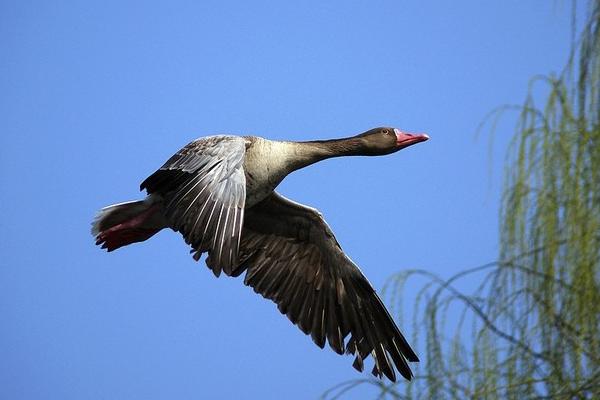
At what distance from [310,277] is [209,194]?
108 inches

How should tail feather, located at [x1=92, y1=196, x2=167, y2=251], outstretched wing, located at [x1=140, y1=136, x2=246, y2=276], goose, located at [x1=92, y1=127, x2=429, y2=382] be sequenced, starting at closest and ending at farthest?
1. outstretched wing, located at [x1=140, y1=136, x2=246, y2=276]
2. goose, located at [x1=92, y1=127, x2=429, y2=382]
3. tail feather, located at [x1=92, y1=196, x2=167, y2=251]

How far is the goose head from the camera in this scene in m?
8.97

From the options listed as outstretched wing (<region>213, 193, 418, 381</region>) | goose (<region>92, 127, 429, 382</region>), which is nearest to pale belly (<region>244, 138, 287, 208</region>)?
goose (<region>92, 127, 429, 382</region>)

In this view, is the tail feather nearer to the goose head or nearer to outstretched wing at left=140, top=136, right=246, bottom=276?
outstretched wing at left=140, top=136, right=246, bottom=276

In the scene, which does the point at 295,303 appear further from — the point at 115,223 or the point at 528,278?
the point at 528,278

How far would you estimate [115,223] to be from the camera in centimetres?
863

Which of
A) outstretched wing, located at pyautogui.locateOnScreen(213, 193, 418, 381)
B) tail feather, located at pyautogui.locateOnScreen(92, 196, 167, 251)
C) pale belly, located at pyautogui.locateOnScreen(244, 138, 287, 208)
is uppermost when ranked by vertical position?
pale belly, located at pyautogui.locateOnScreen(244, 138, 287, 208)

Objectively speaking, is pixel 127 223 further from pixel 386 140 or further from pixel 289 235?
pixel 386 140

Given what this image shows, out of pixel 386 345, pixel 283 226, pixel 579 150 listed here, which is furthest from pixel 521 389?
Result: pixel 283 226

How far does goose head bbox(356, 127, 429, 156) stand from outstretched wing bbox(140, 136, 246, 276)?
185cm

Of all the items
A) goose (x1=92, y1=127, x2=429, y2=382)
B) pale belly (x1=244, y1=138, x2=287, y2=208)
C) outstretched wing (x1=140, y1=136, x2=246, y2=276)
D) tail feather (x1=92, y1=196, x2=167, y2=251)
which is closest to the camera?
outstretched wing (x1=140, y1=136, x2=246, y2=276)

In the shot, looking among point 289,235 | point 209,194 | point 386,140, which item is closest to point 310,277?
point 289,235

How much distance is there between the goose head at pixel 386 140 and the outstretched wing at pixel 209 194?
185cm

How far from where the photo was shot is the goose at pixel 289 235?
25.0 ft
